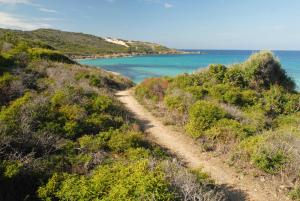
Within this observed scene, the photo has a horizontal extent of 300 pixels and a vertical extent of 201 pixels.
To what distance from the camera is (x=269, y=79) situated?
19.1 m

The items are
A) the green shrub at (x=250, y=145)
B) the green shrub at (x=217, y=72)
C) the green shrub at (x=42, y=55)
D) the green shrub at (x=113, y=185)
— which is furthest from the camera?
the green shrub at (x=42, y=55)

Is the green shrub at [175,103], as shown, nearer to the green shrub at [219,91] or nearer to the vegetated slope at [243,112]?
the vegetated slope at [243,112]

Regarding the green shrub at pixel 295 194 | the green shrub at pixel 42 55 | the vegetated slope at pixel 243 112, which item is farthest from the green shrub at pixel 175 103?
the green shrub at pixel 42 55

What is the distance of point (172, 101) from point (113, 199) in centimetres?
957

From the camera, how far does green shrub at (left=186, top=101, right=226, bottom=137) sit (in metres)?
11.5

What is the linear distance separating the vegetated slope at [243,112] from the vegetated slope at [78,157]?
2162 millimetres

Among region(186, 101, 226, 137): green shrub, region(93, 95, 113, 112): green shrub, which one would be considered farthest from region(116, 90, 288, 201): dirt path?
region(93, 95, 113, 112): green shrub

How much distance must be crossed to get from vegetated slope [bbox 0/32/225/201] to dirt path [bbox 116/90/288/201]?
2.70 feet

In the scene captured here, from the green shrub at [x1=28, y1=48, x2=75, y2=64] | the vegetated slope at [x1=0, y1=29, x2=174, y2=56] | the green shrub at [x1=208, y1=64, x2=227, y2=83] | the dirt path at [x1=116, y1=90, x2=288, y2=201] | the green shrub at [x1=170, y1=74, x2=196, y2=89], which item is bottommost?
the dirt path at [x1=116, y1=90, x2=288, y2=201]

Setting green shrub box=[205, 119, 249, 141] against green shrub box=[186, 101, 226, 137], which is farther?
green shrub box=[186, 101, 226, 137]

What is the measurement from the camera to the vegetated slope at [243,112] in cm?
852

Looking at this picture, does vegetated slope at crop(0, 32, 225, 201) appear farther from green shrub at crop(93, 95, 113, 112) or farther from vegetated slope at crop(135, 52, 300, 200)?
vegetated slope at crop(135, 52, 300, 200)

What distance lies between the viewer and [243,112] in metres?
14.5

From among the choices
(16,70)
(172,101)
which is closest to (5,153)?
(172,101)
